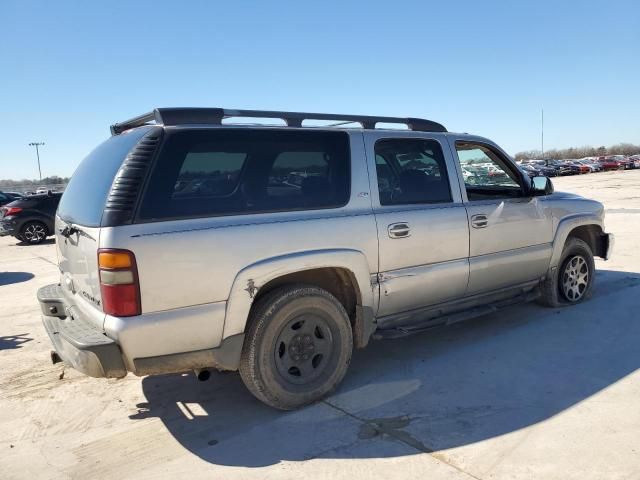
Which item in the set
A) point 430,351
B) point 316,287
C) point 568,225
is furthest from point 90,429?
point 568,225

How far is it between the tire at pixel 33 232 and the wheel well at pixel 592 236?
13482mm

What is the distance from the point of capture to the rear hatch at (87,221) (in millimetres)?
3077

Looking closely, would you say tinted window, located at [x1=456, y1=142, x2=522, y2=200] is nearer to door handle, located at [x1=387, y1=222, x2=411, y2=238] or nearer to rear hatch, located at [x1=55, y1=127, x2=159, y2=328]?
door handle, located at [x1=387, y1=222, x2=411, y2=238]

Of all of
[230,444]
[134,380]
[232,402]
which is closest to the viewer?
[230,444]

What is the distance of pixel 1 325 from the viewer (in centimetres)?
604

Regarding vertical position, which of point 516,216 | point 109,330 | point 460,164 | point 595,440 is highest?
point 460,164

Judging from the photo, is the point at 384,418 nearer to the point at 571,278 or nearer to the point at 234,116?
the point at 234,116

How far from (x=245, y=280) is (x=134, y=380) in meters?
1.75

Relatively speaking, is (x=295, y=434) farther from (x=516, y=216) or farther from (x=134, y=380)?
(x=516, y=216)

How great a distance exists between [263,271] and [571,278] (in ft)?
13.4

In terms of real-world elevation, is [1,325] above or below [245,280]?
below

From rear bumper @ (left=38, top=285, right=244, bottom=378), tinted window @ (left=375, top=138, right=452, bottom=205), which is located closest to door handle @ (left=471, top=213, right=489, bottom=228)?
tinted window @ (left=375, top=138, right=452, bottom=205)

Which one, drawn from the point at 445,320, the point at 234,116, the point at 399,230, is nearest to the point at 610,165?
the point at 445,320

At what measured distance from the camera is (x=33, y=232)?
1416 centimetres
